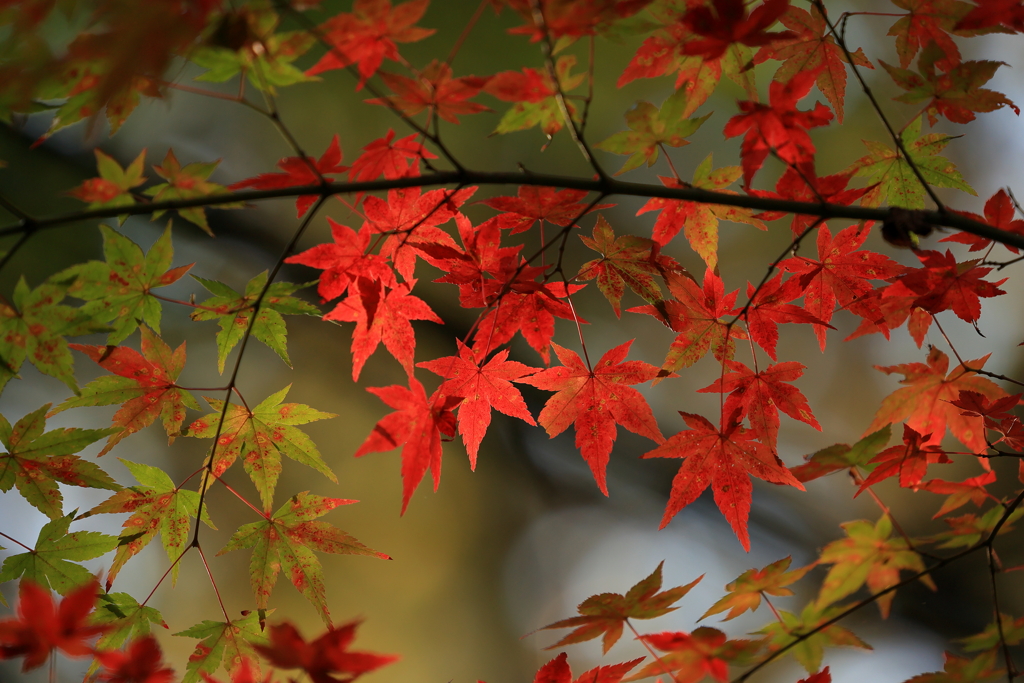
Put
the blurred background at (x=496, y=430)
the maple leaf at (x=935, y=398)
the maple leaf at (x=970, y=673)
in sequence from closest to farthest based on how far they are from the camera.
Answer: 1. the maple leaf at (x=970, y=673)
2. the maple leaf at (x=935, y=398)
3. the blurred background at (x=496, y=430)

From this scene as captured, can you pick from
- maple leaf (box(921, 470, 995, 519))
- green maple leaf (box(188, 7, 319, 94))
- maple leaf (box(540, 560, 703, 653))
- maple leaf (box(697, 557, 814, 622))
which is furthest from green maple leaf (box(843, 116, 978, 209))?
green maple leaf (box(188, 7, 319, 94))

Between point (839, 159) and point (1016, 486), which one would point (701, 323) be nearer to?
point (839, 159)

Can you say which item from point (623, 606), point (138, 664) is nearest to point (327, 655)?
point (138, 664)

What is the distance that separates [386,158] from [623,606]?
2.12ft

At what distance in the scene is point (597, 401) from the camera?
84 centimetres

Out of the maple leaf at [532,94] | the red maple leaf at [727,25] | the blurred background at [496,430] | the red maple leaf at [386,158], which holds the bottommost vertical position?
the blurred background at [496,430]

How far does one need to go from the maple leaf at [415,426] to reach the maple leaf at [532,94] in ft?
1.17

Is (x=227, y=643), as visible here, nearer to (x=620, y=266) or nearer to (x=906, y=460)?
(x=620, y=266)

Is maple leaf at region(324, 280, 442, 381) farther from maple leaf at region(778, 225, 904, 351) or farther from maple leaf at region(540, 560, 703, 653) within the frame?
maple leaf at region(778, 225, 904, 351)

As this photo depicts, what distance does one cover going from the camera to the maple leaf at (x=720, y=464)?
2.56 ft

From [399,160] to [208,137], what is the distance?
4.11ft

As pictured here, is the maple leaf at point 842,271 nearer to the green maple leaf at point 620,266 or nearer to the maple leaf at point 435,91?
the green maple leaf at point 620,266

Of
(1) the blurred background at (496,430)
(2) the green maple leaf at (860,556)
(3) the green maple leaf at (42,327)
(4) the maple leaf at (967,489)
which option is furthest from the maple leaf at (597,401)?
(1) the blurred background at (496,430)

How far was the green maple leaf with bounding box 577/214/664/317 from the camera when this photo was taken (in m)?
0.76
